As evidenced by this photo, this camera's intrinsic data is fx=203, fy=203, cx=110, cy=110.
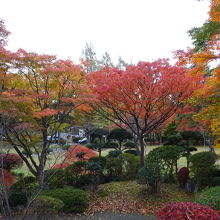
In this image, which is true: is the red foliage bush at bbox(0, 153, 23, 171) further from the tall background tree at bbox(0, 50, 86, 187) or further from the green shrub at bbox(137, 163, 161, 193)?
the green shrub at bbox(137, 163, 161, 193)

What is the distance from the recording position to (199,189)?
6.77 meters

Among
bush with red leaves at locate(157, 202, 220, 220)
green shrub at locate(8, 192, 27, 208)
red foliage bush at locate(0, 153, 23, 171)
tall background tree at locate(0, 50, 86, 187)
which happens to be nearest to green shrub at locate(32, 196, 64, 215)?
tall background tree at locate(0, 50, 86, 187)

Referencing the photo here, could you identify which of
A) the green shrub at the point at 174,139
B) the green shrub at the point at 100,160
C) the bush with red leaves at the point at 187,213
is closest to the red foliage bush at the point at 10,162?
the green shrub at the point at 100,160

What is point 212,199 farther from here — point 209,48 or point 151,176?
point 209,48

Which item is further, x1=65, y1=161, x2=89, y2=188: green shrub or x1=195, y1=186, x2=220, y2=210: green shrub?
x1=65, y1=161, x2=89, y2=188: green shrub

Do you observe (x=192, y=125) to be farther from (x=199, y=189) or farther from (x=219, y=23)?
(x=219, y=23)

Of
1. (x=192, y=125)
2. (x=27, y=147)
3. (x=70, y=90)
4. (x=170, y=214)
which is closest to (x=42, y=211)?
(x=170, y=214)

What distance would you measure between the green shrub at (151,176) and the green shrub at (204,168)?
4.23 ft

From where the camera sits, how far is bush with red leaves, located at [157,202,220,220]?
259cm

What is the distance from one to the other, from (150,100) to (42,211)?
186 inches

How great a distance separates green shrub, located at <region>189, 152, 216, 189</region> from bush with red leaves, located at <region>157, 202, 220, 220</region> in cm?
420

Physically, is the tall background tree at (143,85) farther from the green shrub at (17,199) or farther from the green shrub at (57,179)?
the green shrub at (17,199)

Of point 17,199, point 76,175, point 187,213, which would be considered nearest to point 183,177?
point 76,175

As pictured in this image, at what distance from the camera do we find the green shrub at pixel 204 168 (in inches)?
258
